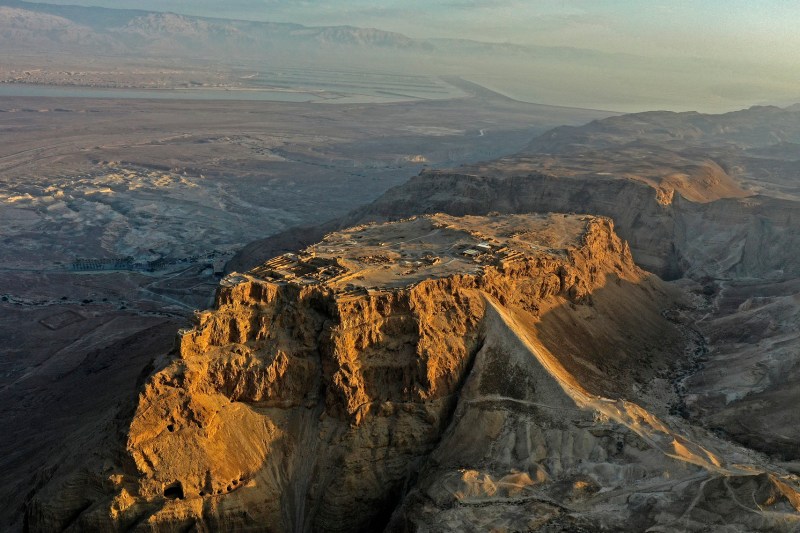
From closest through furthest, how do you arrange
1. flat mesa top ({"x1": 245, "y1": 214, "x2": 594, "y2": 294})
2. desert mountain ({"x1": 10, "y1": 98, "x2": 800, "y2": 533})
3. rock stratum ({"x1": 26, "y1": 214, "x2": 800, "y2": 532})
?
rock stratum ({"x1": 26, "y1": 214, "x2": 800, "y2": 532})
desert mountain ({"x1": 10, "y1": 98, "x2": 800, "y2": 533})
flat mesa top ({"x1": 245, "y1": 214, "x2": 594, "y2": 294})

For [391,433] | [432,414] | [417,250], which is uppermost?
[417,250]

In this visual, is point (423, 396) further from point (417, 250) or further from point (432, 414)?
point (417, 250)

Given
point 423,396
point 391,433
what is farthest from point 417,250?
point 391,433

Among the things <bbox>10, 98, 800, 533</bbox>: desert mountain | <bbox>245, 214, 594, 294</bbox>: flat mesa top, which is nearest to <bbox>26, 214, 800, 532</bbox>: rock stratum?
<bbox>10, 98, 800, 533</bbox>: desert mountain

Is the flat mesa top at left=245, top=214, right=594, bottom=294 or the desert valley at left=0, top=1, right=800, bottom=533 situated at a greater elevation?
the flat mesa top at left=245, top=214, right=594, bottom=294

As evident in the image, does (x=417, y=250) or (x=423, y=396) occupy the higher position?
(x=417, y=250)

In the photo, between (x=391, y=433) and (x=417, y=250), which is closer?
(x=391, y=433)

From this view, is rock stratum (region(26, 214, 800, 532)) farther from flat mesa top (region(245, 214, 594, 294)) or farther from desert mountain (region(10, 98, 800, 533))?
flat mesa top (region(245, 214, 594, 294))

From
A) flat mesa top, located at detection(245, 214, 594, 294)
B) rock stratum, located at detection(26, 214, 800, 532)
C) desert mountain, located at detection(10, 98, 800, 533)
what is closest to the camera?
rock stratum, located at detection(26, 214, 800, 532)
